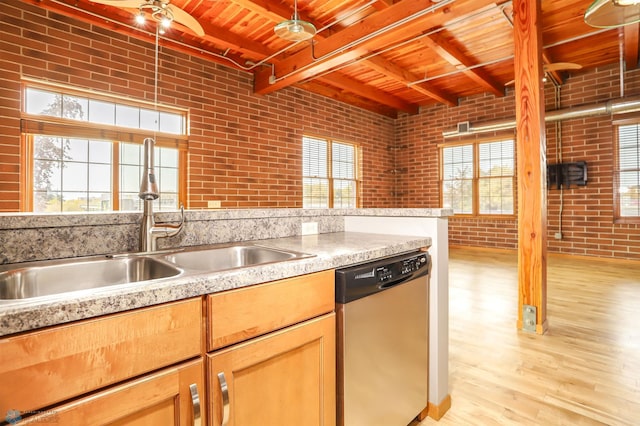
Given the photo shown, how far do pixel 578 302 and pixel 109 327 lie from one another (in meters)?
4.10

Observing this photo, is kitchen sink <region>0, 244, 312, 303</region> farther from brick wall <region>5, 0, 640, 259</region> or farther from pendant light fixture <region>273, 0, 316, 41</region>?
brick wall <region>5, 0, 640, 259</region>

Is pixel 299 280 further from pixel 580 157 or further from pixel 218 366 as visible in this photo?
pixel 580 157

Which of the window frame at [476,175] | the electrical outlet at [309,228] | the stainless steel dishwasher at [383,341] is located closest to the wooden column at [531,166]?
the stainless steel dishwasher at [383,341]

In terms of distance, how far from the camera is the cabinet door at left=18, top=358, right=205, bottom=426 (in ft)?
2.10

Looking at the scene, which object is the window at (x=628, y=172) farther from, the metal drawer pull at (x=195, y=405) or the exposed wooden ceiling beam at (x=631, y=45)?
the metal drawer pull at (x=195, y=405)

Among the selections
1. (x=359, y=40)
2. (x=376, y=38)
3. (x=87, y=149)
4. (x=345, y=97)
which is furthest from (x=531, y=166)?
(x=87, y=149)

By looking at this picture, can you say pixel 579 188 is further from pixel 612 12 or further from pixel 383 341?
pixel 383 341

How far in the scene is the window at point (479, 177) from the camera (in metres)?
6.15

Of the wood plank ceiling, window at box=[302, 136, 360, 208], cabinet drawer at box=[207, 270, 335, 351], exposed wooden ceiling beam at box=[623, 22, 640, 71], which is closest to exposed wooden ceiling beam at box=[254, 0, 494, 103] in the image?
the wood plank ceiling

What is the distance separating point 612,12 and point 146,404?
321 centimetres

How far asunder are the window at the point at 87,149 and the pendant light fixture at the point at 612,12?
423 centimetres

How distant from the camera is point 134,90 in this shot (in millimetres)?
3857

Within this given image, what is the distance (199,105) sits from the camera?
14.4 ft

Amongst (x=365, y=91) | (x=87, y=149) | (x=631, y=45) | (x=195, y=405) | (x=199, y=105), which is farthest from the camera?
(x=365, y=91)
